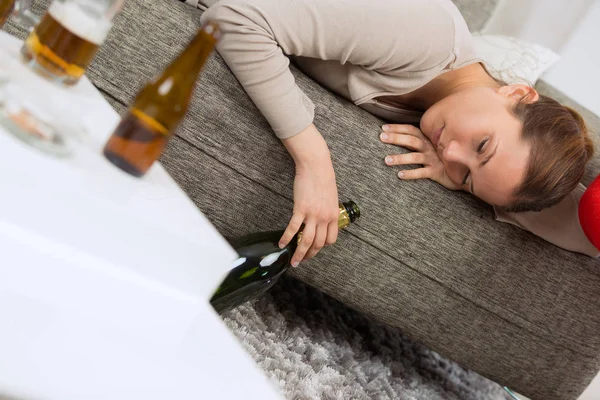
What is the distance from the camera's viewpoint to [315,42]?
1023 mm

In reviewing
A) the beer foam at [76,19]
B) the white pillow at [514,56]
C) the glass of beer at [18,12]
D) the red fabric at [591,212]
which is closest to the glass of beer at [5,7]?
the glass of beer at [18,12]

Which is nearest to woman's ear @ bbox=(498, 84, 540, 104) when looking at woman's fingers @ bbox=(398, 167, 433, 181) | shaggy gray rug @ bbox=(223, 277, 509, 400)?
woman's fingers @ bbox=(398, 167, 433, 181)

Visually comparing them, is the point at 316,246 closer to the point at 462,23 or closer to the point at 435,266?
the point at 435,266

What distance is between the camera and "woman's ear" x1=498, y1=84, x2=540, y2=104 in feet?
3.81

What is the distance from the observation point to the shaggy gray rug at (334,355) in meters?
1.17

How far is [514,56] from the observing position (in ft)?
5.78

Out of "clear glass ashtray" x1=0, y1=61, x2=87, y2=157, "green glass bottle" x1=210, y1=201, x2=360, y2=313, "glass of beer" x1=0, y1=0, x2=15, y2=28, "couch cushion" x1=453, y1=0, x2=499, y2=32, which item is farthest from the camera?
"couch cushion" x1=453, y1=0, x2=499, y2=32

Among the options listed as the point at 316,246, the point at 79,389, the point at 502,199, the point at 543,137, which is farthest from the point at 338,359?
the point at 79,389

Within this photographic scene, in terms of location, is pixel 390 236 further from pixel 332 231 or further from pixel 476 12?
pixel 476 12

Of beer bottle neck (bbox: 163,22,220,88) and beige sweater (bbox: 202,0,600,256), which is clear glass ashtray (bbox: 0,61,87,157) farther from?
beige sweater (bbox: 202,0,600,256)

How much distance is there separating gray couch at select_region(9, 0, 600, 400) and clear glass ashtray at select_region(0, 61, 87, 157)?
0.48 m

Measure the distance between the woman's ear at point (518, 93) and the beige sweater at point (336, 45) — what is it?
0.11 metres

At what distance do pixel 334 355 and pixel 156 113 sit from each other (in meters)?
0.95

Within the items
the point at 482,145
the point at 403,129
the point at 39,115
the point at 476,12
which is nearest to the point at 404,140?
the point at 403,129
